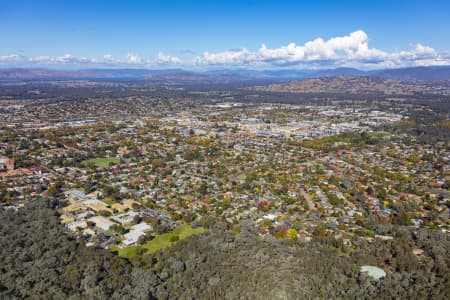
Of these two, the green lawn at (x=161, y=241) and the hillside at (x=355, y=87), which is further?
the hillside at (x=355, y=87)

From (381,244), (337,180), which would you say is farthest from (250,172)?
(381,244)

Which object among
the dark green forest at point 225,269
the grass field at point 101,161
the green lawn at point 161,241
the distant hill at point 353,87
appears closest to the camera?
the dark green forest at point 225,269

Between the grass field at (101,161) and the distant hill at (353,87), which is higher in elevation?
the distant hill at (353,87)

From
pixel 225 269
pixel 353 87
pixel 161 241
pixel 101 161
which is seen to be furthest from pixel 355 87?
pixel 225 269

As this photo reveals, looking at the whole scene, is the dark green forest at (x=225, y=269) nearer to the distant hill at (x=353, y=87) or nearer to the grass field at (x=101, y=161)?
the grass field at (x=101, y=161)

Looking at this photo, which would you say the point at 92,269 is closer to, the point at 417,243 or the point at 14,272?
the point at 14,272

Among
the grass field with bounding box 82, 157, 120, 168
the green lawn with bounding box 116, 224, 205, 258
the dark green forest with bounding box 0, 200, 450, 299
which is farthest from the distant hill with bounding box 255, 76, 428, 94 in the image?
the dark green forest with bounding box 0, 200, 450, 299

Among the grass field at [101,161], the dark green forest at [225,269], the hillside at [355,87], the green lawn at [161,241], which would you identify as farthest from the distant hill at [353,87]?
the dark green forest at [225,269]
